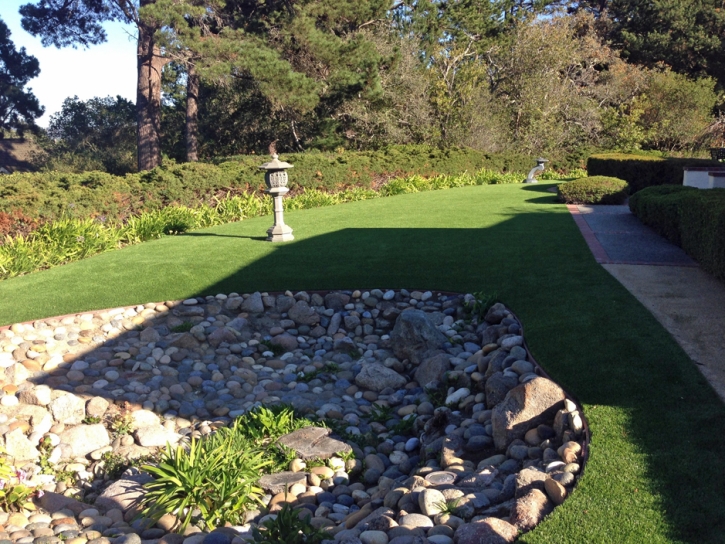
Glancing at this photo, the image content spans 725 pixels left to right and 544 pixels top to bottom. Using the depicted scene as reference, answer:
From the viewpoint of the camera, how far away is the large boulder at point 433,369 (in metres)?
6.57

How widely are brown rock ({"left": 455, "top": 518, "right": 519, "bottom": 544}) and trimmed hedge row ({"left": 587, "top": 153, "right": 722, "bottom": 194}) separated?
12.8 metres

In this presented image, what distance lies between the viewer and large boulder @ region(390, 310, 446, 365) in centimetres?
722

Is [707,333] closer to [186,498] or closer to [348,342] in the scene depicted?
[348,342]

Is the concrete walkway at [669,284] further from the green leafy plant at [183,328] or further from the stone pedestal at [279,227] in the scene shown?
the green leafy plant at [183,328]

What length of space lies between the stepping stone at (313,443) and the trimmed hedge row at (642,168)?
11.7m

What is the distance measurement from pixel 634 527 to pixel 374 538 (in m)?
1.34

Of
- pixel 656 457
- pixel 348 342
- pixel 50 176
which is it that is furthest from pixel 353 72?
pixel 656 457

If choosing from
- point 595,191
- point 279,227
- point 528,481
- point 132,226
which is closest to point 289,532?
point 528,481

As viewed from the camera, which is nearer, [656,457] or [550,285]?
[656,457]

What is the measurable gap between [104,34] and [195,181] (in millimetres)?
12968

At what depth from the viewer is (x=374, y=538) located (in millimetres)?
3572

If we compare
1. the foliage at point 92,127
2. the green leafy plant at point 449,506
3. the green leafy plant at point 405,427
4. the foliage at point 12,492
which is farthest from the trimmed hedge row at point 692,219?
the foliage at point 92,127

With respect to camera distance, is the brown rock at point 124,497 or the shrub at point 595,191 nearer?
the brown rock at point 124,497

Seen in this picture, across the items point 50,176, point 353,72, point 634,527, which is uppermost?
point 353,72
